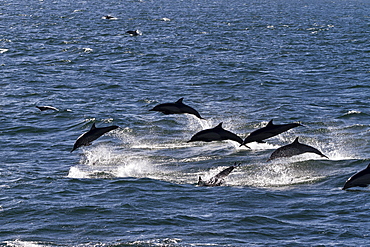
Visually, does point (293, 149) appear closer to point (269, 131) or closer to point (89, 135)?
point (269, 131)

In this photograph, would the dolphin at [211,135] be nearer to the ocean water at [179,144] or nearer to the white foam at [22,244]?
the ocean water at [179,144]

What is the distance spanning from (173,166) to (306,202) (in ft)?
19.9

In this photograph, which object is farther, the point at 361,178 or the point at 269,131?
the point at 269,131

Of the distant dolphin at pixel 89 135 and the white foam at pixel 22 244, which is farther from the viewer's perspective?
the distant dolphin at pixel 89 135

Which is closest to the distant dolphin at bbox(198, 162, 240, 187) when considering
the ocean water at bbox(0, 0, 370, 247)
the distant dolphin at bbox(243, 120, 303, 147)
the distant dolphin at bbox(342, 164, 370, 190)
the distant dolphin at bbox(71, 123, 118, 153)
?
the ocean water at bbox(0, 0, 370, 247)

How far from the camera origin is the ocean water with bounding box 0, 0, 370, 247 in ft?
59.6

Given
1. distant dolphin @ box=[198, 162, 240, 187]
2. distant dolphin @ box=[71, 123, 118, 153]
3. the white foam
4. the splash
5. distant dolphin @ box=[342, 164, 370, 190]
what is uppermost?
distant dolphin @ box=[71, 123, 118, 153]

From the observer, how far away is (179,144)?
27484mm

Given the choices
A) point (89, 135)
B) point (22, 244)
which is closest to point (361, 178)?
point (89, 135)

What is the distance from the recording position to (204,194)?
20.8 m

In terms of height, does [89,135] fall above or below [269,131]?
below

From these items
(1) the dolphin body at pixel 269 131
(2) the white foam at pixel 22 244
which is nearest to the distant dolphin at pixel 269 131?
(1) the dolphin body at pixel 269 131

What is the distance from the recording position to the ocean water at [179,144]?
18156mm

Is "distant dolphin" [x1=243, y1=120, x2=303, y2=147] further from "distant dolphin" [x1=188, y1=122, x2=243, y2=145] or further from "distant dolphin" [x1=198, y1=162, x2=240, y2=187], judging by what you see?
"distant dolphin" [x1=198, y1=162, x2=240, y2=187]
